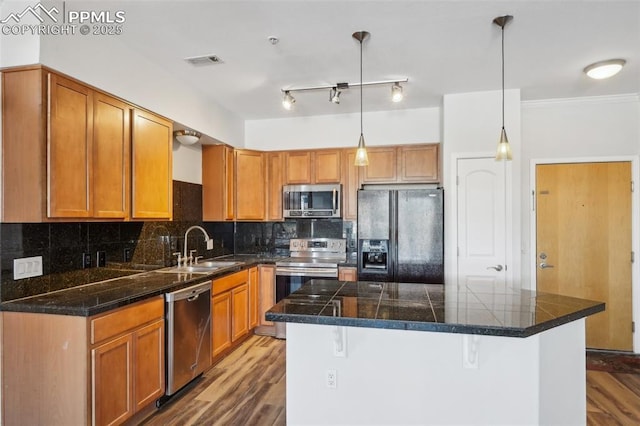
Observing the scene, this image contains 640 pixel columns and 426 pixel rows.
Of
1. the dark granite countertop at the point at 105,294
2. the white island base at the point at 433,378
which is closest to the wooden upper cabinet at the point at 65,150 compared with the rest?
the dark granite countertop at the point at 105,294

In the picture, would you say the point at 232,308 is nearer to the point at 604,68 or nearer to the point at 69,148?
the point at 69,148

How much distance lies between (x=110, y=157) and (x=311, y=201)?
2243 mm

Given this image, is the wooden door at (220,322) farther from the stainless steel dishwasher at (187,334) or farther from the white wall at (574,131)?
the white wall at (574,131)

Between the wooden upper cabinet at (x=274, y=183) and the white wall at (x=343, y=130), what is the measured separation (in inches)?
6.5

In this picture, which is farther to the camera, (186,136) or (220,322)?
(186,136)

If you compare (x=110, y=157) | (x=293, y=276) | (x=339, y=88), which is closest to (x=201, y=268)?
(x=293, y=276)

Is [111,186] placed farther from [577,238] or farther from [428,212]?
[577,238]

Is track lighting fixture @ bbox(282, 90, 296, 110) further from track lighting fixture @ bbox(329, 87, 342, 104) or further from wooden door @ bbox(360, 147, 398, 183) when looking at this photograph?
wooden door @ bbox(360, 147, 398, 183)

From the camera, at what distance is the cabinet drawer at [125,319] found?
6.45ft

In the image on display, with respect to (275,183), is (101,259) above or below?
below

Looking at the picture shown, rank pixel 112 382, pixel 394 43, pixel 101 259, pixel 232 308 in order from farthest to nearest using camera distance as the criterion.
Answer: pixel 232 308 < pixel 101 259 < pixel 394 43 < pixel 112 382

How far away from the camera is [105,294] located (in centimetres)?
223

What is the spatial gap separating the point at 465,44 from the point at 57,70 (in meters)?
2.67

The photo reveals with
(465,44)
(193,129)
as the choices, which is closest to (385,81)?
(465,44)
